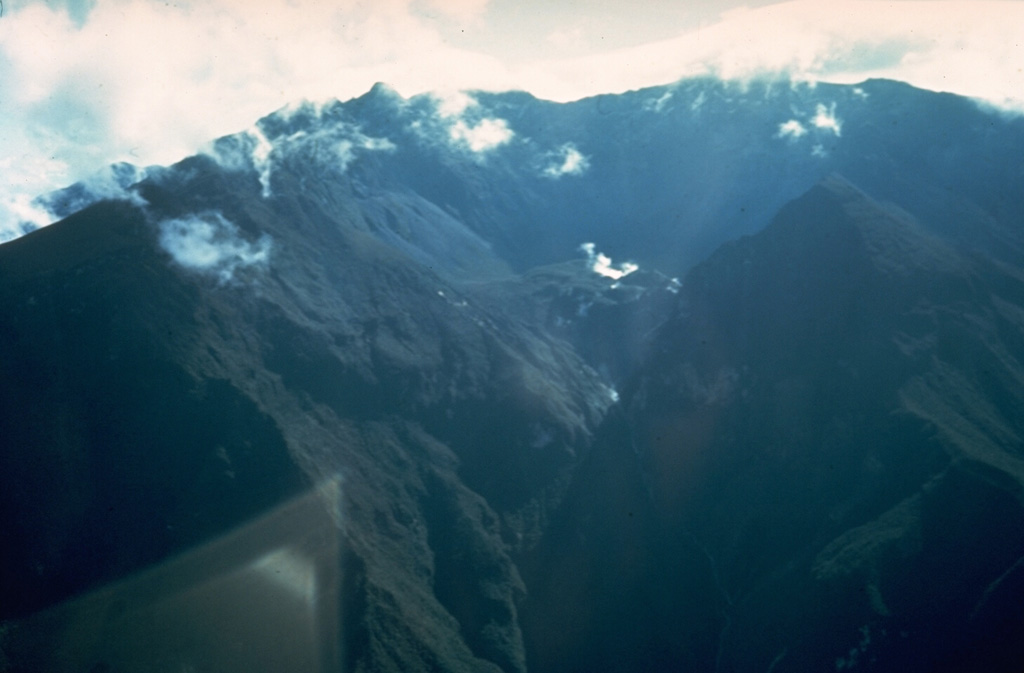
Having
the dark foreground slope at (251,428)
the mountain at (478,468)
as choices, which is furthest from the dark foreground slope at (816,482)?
the dark foreground slope at (251,428)

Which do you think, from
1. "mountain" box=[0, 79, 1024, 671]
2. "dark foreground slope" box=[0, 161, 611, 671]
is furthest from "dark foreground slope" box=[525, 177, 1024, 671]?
"dark foreground slope" box=[0, 161, 611, 671]

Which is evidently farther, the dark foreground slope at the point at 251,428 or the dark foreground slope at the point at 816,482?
the dark foreground slope at the point at 251,428

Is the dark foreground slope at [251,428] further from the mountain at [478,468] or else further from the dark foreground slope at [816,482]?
the dark foreground slope at [816,482]

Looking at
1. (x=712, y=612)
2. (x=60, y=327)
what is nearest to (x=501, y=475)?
(x=712, y=612)

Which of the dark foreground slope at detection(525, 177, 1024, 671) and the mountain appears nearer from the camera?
the dark foreground slope at detection(525, 177, 1024, 671)

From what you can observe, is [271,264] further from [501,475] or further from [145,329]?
[501,475]

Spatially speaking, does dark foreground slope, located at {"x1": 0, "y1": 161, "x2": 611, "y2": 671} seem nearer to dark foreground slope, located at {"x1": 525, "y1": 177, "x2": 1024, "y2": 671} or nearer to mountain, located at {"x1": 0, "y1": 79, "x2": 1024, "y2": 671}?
mountain, located at {"x1": 0, "y1": 79, "x2": 1024, "y2": 671}
